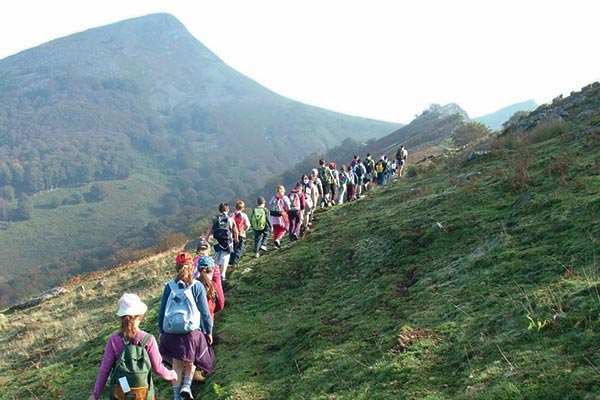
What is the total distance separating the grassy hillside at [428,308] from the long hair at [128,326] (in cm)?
218

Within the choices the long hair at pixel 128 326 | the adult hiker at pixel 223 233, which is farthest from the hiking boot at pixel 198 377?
the adult hiker at pixel 223 233

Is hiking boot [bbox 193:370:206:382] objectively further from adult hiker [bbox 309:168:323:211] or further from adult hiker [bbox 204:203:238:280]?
adult hiker [bbox 309:168:323:211]

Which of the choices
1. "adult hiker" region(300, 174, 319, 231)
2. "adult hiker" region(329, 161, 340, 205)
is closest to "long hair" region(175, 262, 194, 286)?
"adult hiker" region(300, 174, 319, 231)

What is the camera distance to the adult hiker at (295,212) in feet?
50.1

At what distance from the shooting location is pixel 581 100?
2100cm

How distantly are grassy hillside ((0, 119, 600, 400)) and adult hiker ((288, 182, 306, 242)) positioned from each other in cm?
103

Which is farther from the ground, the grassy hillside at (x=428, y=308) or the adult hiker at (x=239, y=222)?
the adult hiker at (x=239, y=222)

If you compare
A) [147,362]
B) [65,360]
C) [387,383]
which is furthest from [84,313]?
[387,383]

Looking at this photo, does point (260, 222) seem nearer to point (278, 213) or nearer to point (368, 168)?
point (278, 213)

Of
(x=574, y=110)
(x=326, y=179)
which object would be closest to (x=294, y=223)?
(x=326, y=179)

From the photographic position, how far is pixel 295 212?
15297 mm

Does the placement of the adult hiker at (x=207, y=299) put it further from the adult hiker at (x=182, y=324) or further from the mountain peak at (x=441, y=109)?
the mountain peak at (x=441, y=109)

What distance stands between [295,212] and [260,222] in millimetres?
1541

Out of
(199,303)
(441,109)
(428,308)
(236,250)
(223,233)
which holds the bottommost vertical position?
(428,308)
